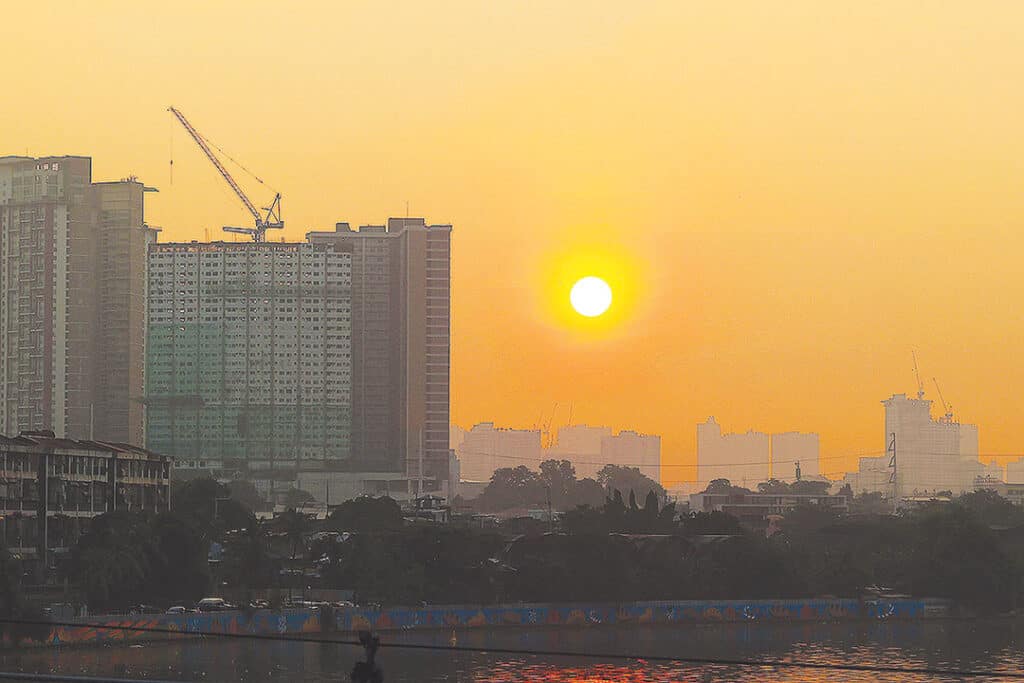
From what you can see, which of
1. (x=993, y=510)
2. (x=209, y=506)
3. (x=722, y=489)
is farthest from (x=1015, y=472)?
(x=209, y=506)

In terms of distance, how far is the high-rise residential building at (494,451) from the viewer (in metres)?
128

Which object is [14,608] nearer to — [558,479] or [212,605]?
[212,605]

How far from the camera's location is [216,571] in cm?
3997

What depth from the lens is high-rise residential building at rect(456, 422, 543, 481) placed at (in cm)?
12850

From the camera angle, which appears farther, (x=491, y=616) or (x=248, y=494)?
(x=248, y=494)

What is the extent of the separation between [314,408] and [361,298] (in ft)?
19.6

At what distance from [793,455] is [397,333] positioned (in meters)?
63.4

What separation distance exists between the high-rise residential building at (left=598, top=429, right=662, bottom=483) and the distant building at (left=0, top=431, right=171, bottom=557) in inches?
3483

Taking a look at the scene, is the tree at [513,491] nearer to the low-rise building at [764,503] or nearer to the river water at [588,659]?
the low-rise building at [764,503]

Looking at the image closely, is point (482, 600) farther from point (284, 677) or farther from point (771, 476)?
point (771, 476)

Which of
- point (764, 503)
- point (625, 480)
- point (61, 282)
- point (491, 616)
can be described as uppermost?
point (61, 282)

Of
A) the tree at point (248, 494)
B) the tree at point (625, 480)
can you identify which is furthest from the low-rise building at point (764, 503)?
the tree at point (248, 494)

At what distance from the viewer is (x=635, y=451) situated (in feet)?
433

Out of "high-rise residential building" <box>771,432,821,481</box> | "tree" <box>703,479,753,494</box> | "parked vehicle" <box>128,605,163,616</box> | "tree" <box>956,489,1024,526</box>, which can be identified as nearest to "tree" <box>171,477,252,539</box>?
"parked vehicle" <box>128,605,163,616</box>
